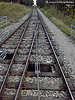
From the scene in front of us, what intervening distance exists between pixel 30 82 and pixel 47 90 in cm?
75

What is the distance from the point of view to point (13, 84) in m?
4.31

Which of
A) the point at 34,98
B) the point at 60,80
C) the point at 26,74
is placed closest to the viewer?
the point at 34,98

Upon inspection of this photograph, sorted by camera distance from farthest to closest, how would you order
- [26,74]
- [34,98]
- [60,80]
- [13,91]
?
[26,74], [60,80], [13,91], [34,98]

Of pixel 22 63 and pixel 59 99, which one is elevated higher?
pixel 22 63

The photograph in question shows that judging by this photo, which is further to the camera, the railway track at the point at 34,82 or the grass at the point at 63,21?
the grass at the point at 63,21

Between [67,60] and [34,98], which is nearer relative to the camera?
[34,98]

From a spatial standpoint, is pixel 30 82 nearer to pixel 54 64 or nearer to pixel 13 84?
pixel 13 84

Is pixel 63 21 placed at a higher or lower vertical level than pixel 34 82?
higher

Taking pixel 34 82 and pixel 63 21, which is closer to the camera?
pixel 34 82

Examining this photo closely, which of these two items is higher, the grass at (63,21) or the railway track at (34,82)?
the grass at (63,21)

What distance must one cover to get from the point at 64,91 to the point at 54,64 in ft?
6.16

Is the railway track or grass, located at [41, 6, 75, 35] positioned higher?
grass, located at [41, 6, 75, 35]

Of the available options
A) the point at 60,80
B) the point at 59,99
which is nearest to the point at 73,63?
the point at 60,80

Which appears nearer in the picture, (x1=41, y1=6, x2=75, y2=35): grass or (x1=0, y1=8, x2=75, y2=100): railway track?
(x1=0, y1=8, x2=75, y2=100): railway track
